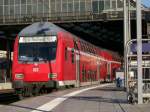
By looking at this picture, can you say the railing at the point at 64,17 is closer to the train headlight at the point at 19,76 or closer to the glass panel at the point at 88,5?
the glass panel at the point at 88,5

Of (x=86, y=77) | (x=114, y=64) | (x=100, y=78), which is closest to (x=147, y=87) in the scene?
(x=86, y=77)

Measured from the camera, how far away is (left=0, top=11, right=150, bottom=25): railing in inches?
3280

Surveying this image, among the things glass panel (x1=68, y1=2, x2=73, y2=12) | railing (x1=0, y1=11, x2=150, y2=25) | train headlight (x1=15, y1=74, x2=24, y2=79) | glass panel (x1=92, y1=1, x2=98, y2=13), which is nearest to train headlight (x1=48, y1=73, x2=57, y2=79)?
train headlight (x1=15, y1=74, x2=24, y2=79)

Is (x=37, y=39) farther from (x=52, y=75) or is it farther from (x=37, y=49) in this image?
(x=52, y=75)

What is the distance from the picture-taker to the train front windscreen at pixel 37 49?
30.0 metres

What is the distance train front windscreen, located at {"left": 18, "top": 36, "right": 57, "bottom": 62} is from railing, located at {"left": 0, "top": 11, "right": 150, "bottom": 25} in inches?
1974

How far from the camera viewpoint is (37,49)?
3027 cm

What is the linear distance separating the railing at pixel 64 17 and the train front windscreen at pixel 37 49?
164 feet

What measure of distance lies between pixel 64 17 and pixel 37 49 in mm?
57522

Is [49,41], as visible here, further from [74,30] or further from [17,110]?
[74,30]

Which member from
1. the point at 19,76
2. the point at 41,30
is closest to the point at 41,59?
the point at 19,76

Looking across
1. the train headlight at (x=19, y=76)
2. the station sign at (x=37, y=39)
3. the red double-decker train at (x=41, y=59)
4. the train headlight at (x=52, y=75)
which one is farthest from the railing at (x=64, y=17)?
the train headlight at (x=52, y=75)

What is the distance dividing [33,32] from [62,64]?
2639mm

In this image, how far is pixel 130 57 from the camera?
69.7 ft
